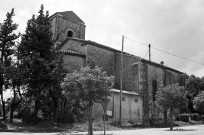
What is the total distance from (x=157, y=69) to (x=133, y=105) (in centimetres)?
1045

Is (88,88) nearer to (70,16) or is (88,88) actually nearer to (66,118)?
(66,118)

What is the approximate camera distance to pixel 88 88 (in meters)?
17.0

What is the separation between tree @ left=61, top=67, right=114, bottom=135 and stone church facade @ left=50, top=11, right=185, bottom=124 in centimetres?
1235

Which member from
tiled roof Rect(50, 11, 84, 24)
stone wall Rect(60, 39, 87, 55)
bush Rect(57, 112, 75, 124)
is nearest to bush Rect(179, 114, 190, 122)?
stone wall Rect(60, 39, 87, 55)

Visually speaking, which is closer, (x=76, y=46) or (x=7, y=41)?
(x=7, y=41)

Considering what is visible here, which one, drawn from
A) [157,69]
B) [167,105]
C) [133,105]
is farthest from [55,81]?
[157,69]

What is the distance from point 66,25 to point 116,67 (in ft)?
36.1

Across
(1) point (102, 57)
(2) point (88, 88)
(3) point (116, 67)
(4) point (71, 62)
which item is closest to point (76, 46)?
(1) point (102, 57)

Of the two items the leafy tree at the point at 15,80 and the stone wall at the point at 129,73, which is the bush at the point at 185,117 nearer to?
the stone wall at the point at 129,73

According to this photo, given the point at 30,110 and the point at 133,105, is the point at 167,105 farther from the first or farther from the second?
the point at 30,110

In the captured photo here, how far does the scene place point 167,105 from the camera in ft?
85.5

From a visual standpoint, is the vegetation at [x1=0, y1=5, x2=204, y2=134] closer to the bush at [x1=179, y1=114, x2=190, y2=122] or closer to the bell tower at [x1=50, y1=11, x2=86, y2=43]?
the bell tower at [x1=50, y1=11, x2=86, y2=43]

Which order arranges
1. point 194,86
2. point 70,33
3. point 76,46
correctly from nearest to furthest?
1. point 76,46
2. point 70,33
3. point 194,86

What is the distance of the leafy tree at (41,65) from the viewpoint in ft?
82.0
